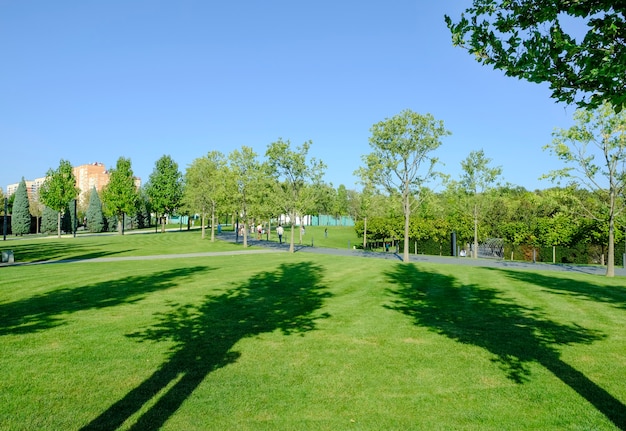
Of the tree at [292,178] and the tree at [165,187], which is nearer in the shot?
the tree at [292,178]

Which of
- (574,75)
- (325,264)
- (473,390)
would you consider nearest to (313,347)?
(473,390)

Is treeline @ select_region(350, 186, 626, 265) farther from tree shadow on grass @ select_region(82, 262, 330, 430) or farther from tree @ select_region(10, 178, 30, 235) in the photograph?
tree @ select_region(10, 178, 30, 235)

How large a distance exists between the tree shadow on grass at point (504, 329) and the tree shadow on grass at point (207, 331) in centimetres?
276

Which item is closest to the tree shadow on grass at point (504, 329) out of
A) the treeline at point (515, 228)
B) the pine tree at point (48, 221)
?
the treeline at point (515, 228)

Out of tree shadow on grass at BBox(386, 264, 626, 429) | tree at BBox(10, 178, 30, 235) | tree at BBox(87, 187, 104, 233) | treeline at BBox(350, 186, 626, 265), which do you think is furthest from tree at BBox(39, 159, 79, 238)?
tree shadow on grass at BBox(386, 264, 626, 429)

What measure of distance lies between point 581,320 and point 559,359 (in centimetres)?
346

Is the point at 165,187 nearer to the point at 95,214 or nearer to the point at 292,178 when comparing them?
the point at 95,214

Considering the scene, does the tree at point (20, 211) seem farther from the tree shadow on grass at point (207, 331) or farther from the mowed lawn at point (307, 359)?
the tree shadow on grass at point (207, 331)

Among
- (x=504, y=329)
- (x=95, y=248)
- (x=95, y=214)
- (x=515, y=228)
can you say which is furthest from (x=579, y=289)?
(x=95, y=214)

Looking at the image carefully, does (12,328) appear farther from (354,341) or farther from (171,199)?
(171,199)

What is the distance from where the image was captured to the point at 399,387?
5.54 metres

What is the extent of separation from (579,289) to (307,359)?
1191 cm

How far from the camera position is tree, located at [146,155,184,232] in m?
55.1

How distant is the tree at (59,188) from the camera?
45969 millimetres
